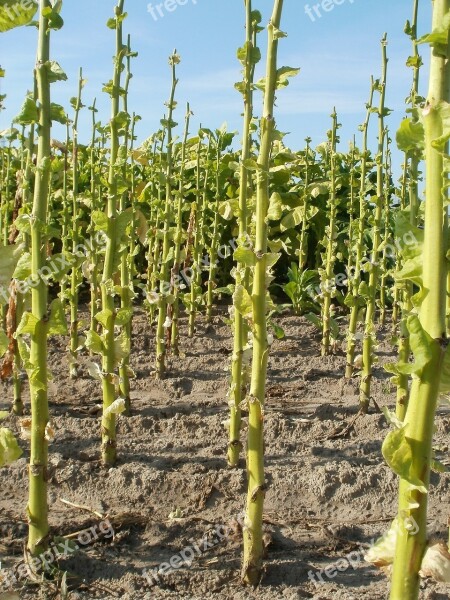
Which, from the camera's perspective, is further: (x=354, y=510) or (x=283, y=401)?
(x=283, y=401)

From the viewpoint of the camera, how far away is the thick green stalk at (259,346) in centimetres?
267

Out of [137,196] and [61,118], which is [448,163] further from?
[137,196]

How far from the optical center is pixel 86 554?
10.1ft

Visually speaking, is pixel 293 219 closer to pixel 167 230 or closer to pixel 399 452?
pixel 167 230

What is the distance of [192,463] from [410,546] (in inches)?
108

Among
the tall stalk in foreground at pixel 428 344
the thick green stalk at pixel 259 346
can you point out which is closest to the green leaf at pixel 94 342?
the thick green stalk at pixel 259 346

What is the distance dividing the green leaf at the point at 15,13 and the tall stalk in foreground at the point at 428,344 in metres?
0.77

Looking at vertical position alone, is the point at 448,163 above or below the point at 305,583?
above

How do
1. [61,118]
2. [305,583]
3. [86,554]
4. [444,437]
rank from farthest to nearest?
[444,437] → [86,554] → [305,583] → [61,118]

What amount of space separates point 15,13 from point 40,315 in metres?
1.61

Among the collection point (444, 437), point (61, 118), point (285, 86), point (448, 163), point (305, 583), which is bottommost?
point (305, 583)

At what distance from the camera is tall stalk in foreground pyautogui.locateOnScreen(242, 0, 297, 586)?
8.75ft

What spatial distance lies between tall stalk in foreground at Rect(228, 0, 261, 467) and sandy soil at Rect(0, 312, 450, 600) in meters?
0.27

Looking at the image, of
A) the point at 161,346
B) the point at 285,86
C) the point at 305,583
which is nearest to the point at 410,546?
the point at 305,583
